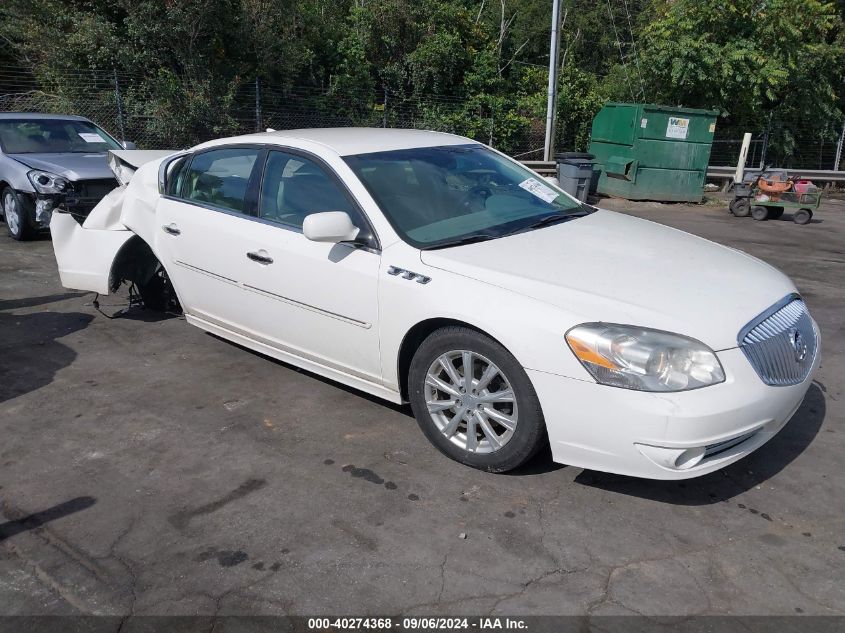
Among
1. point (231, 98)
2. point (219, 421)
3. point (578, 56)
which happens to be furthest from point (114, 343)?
point (578, 56)

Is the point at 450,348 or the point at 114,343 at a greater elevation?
the point at 450,348

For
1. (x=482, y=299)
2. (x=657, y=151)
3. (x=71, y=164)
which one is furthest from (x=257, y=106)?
(x=482, y=299)

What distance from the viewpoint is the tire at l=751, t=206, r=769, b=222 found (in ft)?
42.3

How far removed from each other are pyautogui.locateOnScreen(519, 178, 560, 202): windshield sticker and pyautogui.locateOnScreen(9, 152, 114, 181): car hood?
231 inches

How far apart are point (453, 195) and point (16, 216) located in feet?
22.9

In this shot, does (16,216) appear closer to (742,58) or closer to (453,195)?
(453,195)

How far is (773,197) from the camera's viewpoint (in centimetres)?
1244

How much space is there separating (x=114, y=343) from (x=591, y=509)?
3.88 m

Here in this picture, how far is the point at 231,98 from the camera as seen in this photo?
1503 cm

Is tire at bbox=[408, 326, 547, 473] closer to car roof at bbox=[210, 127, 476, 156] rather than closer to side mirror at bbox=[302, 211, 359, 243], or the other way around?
side mirror at bbox=[302, 211, 359, 243]

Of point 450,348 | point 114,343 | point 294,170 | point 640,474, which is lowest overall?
point 114,343

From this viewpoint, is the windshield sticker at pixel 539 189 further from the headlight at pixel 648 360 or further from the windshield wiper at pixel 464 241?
the headlight at pixel 648 360

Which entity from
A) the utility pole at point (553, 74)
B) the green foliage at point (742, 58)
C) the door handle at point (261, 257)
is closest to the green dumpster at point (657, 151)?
the utility pole at point (553, 74)

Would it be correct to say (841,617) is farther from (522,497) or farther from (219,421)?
(219,421)
